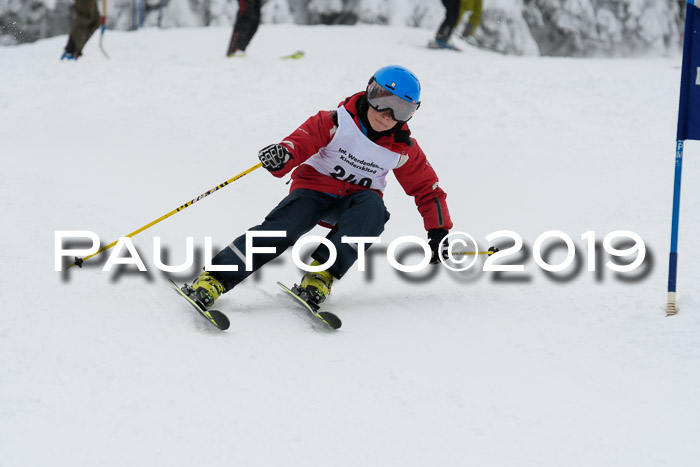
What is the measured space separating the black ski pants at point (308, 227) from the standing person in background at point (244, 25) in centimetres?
810

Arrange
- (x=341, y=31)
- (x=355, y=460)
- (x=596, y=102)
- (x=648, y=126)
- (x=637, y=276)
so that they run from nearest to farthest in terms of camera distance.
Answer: (x=355, y=460) < (x=637, y=276) < (x=648, y=126) < (x=596, y=102) < (x=341, y=31)

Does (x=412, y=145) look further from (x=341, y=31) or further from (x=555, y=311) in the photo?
(x=341, y=31)

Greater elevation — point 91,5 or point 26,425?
point 91,5

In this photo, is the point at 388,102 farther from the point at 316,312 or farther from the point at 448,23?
the point at 448,23

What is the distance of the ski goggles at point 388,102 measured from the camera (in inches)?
145

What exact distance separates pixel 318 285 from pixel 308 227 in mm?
386

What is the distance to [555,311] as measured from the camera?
12.4 ft

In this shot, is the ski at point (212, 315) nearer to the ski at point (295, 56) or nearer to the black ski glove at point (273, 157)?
the black ski glove at point (273, 157)

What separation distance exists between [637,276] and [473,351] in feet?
5.20

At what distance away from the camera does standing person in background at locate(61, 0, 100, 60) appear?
1080 cm

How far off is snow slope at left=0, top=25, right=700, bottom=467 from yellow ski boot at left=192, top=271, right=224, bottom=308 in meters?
0.11

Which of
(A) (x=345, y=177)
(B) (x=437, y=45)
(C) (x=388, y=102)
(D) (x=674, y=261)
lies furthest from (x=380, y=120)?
(B) (x=437, y=45)

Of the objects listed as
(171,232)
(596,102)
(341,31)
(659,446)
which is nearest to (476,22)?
(341,31)

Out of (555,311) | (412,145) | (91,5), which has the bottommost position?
(555,311)
